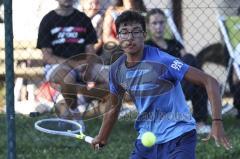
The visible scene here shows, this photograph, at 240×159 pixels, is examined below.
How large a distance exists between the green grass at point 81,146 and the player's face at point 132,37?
202 cm

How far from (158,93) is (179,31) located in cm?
441

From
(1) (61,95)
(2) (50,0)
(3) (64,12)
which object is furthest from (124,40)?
(2) (50,0)

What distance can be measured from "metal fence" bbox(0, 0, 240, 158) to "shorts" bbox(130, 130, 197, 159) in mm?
3523

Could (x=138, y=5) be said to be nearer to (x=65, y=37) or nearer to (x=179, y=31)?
(x=65, y=37)

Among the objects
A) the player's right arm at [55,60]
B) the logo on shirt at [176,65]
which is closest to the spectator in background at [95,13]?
the player's right arm at [55,60]

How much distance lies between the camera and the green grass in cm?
688

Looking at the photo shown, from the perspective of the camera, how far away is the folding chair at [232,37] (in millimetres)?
8539

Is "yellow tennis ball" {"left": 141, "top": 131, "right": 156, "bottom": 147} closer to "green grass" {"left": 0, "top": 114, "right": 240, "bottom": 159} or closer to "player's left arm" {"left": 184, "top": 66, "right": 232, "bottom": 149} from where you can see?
"player's left arm" {"left": 184, "top": 66, "right": 232, "bottom": 149}

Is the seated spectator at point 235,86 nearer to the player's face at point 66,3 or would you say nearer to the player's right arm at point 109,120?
the player's face at point 66,3

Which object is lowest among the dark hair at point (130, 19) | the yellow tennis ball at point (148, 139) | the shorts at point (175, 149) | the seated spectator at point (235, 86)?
the seated spectator at point (235, 86)

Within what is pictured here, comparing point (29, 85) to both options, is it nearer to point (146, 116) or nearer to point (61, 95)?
point (61, 95)

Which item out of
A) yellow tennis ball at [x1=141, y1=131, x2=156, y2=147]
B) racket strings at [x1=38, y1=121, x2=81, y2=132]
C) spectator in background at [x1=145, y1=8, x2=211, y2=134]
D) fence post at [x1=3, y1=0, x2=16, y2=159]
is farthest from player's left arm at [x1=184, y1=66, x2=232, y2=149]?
spectator in background at [x1=145, y1=8, x2=211, y2=134]

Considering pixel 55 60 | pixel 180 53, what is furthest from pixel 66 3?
pixel 180 53

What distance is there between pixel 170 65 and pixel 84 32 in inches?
118
